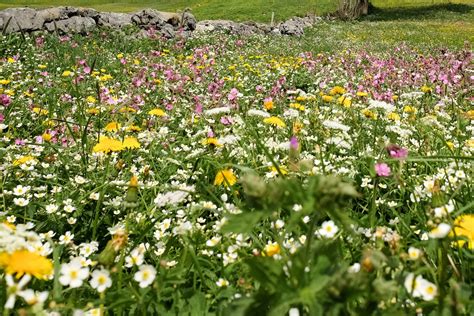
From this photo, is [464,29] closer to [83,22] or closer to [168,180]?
[83,22]

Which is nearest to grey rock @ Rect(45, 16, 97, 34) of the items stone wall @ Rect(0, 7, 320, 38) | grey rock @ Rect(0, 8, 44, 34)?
stone wall @ Rect(0, 7, 320, 38)

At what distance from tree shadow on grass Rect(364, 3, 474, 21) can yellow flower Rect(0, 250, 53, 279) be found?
33.5m

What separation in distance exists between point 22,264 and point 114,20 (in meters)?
15.3

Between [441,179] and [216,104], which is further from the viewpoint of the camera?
[216,104]

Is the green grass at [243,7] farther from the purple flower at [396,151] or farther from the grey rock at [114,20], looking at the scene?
the purple flower at [396,151]

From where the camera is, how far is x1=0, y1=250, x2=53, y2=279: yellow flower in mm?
1264

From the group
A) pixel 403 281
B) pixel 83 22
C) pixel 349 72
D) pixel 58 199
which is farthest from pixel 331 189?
pixel 83 22

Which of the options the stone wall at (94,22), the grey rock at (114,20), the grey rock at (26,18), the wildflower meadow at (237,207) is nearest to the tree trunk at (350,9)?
the stone wall at (94,22)

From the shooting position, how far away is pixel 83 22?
14.3 m

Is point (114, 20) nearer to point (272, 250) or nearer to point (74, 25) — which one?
point (74, 25)

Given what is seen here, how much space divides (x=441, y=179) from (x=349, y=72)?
535 centimetres

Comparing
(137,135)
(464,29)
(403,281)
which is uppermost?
(403,281)

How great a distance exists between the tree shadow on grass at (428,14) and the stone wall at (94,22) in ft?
58.2

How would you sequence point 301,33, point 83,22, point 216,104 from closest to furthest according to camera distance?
point 216,104 → point 83,22 → point 301,33
